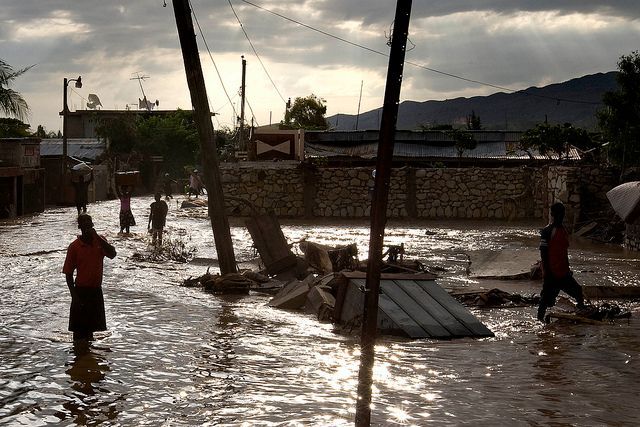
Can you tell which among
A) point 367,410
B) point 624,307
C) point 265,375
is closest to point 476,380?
point 265,375

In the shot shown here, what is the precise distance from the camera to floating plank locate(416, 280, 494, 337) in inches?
430

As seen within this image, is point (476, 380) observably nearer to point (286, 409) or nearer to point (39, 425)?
point (286, 409)

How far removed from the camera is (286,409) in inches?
296

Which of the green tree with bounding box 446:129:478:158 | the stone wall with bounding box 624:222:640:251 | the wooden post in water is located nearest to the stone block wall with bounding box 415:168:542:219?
the green tree with bounding box 446:129:478:158

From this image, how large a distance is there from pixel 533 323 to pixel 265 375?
14.4 ft

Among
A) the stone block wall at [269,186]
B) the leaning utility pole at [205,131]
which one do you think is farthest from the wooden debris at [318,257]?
the stone block wall at [269,186]

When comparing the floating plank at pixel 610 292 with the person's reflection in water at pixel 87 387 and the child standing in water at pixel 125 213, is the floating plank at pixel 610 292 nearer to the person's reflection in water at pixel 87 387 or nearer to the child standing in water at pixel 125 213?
the person's reflection in water at pixel 87 387

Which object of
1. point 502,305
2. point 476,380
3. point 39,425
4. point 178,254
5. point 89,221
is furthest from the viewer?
point 178,254

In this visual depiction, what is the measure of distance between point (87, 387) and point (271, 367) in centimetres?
186

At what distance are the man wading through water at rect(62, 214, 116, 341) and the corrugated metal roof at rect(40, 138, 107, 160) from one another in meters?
45.7

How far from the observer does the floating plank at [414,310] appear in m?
10.8

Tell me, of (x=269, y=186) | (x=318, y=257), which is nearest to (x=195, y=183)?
(x=269, y=186)

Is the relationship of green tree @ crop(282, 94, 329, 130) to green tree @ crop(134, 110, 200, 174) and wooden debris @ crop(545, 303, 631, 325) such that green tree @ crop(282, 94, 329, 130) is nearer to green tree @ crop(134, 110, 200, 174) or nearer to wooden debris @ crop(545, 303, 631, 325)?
green tree @ crop(134, 110, 200, 174)

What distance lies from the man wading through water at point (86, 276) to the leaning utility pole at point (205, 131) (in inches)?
227
